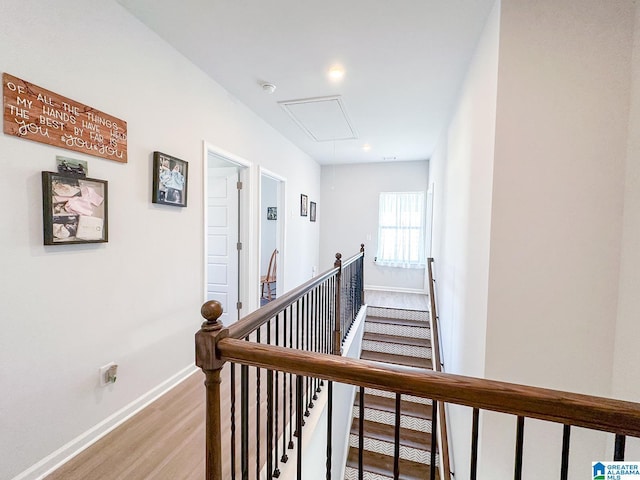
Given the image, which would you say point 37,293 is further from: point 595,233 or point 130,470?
point 595,233

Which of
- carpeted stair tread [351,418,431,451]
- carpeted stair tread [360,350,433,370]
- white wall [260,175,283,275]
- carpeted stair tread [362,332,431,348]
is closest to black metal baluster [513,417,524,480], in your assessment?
carpeted stair tread [351,418,431,451]

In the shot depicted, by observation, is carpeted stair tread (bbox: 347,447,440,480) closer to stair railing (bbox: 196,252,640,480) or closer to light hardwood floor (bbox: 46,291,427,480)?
light hardwood floor (bbox: 46,291,427,480)

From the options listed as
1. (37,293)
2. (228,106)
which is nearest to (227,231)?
(228,106)

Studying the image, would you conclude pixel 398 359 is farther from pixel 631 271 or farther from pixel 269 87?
pixel 269 87

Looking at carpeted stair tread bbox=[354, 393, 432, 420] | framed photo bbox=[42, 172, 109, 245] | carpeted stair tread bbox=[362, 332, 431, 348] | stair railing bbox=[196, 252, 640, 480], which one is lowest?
carpeted stair tread bbox=[354, 393, 432, 420]

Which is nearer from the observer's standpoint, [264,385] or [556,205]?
[556,205]

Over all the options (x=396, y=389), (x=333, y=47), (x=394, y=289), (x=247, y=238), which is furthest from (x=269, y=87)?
(x=394, y=289)

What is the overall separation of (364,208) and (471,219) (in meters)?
4.00

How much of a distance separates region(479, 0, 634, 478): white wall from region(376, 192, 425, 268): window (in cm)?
416

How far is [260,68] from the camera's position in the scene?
2451 mm

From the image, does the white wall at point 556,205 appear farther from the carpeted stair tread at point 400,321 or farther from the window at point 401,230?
the window at point 401,230

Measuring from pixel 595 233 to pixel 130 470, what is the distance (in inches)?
104

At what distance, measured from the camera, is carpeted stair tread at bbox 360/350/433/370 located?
12.5 ft

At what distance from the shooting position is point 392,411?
11.5ft
